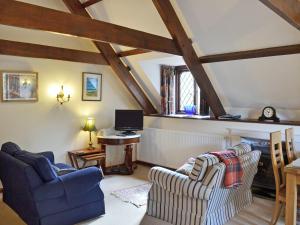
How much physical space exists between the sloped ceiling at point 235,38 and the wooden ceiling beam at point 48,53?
0.27m

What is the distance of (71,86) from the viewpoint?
17.1ft

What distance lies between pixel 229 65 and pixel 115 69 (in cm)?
222

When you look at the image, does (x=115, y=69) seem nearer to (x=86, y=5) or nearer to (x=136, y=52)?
(x=136, y=52)

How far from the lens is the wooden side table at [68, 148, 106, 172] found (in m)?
5.09

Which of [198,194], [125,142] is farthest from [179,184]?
[125,142]

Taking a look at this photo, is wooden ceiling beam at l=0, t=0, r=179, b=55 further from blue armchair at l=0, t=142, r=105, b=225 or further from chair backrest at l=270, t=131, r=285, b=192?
chair backrest at l=270, t=131, r=285, b=192

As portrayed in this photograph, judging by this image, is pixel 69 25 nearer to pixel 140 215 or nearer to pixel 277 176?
pixel 140 215

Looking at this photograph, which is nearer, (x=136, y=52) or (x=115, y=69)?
(x=136, y=52)

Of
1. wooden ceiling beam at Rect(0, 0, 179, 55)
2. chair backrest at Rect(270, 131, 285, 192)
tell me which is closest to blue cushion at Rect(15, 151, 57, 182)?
wooden ceiling beam at Rect(0, 0, 179, 55)

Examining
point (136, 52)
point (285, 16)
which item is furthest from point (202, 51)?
point (285, 16)

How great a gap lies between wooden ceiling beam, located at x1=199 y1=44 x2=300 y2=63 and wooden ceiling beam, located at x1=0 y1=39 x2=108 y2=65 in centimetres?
203

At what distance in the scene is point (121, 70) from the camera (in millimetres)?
5562

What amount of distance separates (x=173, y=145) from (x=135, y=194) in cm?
152

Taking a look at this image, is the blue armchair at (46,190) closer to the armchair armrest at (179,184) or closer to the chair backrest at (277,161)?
the armchair armrest at (179,184)
